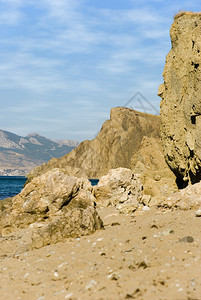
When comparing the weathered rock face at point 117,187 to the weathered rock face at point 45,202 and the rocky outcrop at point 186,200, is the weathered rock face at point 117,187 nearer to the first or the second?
the weathered rock face at point 45,202

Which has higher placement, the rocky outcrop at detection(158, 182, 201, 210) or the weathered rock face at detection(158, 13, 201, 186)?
the weathered rock face at detection(158, 13, 201, 186)

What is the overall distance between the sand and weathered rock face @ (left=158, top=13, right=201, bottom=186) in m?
9.31

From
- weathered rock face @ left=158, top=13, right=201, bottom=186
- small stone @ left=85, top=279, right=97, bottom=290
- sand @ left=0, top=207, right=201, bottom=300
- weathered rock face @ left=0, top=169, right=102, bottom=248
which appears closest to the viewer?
sand @ left=0, top=207, right=201, bottom=300

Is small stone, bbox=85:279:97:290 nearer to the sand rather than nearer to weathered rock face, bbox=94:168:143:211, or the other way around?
the sand

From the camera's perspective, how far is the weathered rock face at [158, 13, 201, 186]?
2092cm

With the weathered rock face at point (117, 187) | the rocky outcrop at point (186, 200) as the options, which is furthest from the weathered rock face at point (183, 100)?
the rocky outcrop at point (186, 200)

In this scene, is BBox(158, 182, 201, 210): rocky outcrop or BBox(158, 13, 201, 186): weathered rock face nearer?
BBox(158, 182, 201, 210): rocky outcrop

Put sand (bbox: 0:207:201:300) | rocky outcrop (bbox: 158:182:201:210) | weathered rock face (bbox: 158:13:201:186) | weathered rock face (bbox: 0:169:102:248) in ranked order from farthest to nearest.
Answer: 1. weathered rock face (bbox: 158:13:201:186)
2. weathered rock face (bbox: 0:169:102:248)
3. rocky outcrop (bbox: 158:182:201:210)
4. sand (bbox: 0:207:201:300)

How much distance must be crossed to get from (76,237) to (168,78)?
16.4 meters

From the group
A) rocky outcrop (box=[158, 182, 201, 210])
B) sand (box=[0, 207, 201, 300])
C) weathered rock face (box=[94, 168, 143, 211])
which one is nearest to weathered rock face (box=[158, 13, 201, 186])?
weathered rock face (box=[94, 168, 143, 211])

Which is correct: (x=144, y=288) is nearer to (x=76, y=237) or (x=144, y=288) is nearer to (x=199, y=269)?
(x=199, y=269)

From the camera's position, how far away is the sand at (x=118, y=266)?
7.43 meters

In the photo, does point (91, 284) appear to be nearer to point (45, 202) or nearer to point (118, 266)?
point (118, 266)

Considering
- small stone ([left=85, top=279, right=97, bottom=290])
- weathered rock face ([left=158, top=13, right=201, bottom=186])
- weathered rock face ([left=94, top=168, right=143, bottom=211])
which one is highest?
weathered rock face ([left=158, top=13, right=201, bottom=186])
